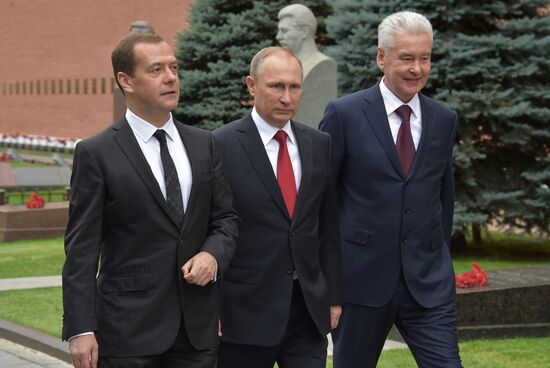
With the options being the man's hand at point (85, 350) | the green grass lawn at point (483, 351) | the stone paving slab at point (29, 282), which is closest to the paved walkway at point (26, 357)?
the green grass lawn at point (483, 351)

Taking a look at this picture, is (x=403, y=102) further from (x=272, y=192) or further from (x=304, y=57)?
(x=304, y=57)

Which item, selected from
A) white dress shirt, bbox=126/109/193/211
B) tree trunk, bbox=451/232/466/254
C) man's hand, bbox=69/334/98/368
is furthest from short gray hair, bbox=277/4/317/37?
man's hand, bbox=69/334/98/368

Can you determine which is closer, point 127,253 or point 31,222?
point 127,253

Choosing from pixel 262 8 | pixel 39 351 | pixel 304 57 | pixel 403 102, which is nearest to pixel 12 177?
pixel 262 8

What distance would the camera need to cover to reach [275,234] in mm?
4438

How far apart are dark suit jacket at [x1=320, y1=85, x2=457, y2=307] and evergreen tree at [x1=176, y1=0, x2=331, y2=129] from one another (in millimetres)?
12384

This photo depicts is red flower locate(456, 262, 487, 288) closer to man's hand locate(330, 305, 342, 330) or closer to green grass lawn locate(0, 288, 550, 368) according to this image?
green grass lawn locate(0, 288, 550, 368)

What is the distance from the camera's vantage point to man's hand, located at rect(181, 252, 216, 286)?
3.89 metres

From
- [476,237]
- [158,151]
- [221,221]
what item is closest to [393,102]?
[221,221]

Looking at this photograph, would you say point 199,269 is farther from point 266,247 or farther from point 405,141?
point 405,141

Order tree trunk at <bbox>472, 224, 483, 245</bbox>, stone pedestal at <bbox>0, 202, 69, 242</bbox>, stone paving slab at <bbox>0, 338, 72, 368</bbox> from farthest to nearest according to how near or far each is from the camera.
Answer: stone pedestal at <bbox>0, 202, 69, 242</bbox>, tree trunk at <bbox>472, 224, 483, 245</bbox>, stone paving slab at <bbox>0, 338, 72, 368</bbox>

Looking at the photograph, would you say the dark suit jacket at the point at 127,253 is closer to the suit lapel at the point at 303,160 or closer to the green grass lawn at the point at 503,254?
the suit lapel at the point at 303,160

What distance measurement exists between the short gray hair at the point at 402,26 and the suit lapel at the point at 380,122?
24cm

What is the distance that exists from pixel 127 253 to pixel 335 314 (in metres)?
1.05
